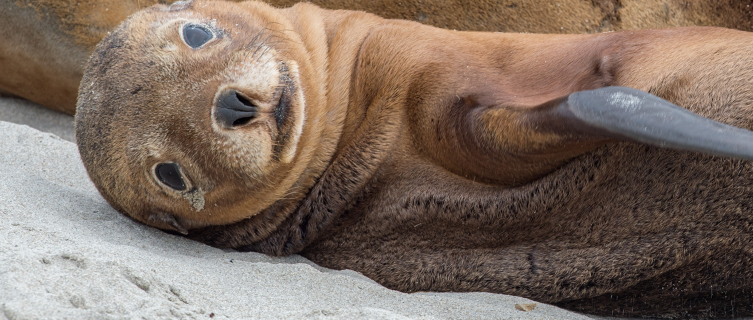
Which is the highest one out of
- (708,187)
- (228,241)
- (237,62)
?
(237,62)

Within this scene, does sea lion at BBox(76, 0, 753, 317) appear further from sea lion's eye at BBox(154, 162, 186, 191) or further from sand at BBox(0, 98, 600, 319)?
sand at BBox(0, 98, 600, 319)

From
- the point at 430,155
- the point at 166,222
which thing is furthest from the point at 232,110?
the point at 430,155

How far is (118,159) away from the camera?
3.52 meters

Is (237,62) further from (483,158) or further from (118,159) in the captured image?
(483,158)

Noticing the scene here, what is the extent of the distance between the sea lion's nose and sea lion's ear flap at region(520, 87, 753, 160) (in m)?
1.19

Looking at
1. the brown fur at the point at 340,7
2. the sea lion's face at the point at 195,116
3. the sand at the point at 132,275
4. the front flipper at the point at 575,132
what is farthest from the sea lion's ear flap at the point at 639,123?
the brown fur at the point at 340,7

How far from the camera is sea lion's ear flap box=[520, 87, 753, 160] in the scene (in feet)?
7.93

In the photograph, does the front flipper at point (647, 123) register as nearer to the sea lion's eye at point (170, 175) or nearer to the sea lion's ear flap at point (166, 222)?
the sea lion's eye at point (170, 175)

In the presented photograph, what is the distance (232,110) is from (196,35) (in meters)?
0.56

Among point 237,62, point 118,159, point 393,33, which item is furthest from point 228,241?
point 393,33

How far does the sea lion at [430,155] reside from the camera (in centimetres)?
308

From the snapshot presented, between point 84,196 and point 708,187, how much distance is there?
9.36 ft

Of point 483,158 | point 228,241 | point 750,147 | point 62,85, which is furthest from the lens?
point 62,85

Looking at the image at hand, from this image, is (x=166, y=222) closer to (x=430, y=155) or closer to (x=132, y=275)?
(x=132, y=275)
